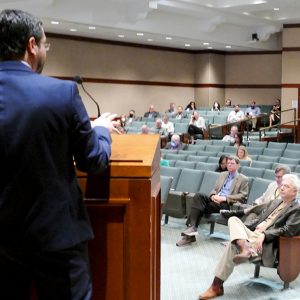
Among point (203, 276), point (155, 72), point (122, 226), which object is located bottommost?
point (203, 276)

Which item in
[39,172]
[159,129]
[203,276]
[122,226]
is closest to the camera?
[39,172]

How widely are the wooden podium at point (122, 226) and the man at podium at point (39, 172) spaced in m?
0.09

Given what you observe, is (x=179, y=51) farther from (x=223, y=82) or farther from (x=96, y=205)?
(x=96, y=205)

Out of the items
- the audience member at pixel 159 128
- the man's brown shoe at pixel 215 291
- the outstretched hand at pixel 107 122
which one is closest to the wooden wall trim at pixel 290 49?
the audience member at pixel 159 128

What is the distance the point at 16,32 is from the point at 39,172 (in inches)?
13.9

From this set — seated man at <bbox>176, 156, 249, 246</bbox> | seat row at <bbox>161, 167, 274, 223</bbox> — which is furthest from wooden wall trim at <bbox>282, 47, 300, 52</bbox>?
seated man at <bbox>176, 156, 249, 246</bbox>

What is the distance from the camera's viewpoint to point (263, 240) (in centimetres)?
465

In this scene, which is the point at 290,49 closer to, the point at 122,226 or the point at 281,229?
the point at 281,229

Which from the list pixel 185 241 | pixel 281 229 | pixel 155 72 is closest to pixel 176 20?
pixel 155 72

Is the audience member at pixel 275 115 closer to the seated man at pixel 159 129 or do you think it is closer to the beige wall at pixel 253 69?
the beige wall at pixel 253 69

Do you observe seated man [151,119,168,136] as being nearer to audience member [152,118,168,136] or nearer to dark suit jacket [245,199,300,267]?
audience member [152,118,168,136]

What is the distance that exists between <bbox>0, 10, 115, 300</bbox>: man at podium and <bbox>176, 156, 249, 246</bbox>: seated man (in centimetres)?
515

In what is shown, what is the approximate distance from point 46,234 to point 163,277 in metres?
4.07

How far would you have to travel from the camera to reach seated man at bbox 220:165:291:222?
5.34m
